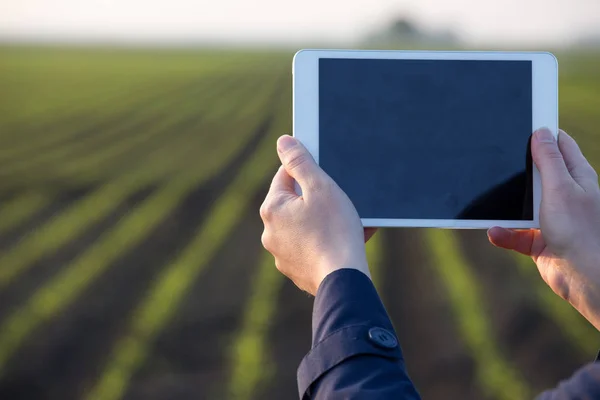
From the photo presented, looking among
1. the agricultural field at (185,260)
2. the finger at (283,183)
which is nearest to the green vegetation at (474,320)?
the agricultural field at (185,260)

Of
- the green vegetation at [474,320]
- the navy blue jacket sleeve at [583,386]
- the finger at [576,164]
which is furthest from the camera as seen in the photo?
the green vegetation at [474,320]

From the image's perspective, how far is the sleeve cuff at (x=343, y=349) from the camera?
490 millimetres

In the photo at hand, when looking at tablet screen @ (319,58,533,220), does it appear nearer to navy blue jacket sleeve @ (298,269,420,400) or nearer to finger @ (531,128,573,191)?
finger @ (531,128,573,191)

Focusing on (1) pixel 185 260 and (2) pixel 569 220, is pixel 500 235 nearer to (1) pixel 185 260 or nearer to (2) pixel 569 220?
(2) pixel 569 220

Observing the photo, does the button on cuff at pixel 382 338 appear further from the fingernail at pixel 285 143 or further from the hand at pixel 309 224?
the fingernail at pixel 285 143

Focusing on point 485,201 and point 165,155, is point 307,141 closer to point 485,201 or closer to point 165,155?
point 485,201

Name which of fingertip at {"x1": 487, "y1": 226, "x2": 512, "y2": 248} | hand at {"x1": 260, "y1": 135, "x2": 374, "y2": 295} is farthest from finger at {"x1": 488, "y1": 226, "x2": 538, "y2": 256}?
hand at {"x1": 260, "y1": 135, "x2": 374, "y2": 295}

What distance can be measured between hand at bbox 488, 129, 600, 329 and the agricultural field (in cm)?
140

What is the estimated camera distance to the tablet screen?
0.69m

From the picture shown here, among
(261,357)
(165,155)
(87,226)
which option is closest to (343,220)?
(261,357)

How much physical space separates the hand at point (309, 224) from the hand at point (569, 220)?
184 millimetres

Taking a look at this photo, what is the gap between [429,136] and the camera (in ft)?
2.31

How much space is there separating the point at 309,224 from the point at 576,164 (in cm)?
27

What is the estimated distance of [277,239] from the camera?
0.64 meters
